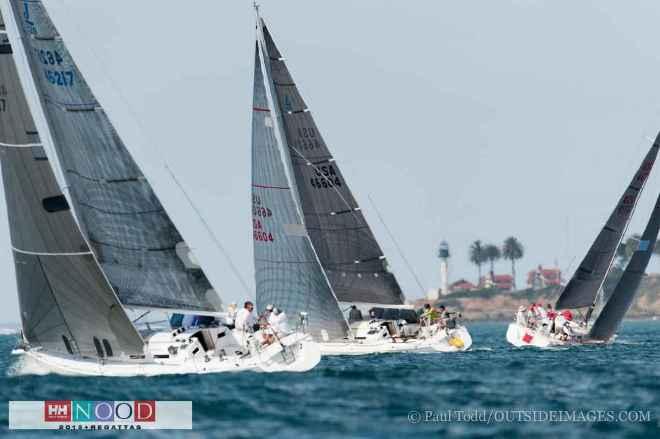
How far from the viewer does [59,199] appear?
34438mm

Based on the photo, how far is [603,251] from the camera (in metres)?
59.7

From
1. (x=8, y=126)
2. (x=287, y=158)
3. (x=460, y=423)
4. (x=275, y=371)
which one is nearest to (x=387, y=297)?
(x=287, y=158)

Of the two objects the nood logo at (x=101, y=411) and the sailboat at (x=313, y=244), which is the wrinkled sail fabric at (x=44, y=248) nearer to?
the nood logo at (x=101, y=411)

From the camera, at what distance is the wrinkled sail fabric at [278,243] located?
4788cm

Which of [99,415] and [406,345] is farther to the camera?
[406,345]

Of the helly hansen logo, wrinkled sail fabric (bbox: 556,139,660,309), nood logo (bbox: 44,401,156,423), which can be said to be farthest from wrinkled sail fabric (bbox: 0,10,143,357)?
wrinkled sail fabric (bbox: 556,139,660,309)

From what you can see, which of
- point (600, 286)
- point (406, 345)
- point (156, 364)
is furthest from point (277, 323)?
point (600, 286)

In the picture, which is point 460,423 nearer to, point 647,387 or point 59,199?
point 647,387

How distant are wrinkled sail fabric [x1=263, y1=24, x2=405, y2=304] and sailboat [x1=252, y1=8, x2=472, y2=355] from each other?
0.12ft

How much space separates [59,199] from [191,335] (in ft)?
15.0

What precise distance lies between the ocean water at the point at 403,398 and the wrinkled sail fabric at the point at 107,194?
3.21 m

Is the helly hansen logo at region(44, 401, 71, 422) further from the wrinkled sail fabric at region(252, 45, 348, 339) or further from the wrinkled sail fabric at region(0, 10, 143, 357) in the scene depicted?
the wrinkled sail fabric at region(252, 45, 348, 339)

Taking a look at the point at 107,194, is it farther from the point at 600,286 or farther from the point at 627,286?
the point at 600,286

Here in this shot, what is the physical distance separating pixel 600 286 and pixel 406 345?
12580 mm
